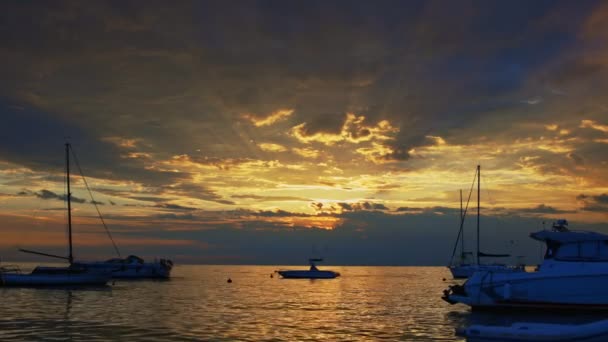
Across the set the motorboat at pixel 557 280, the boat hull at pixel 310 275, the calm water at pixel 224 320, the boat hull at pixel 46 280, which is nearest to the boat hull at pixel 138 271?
the boat hull at pixel 46 280

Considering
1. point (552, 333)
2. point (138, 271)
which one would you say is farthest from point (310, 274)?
point (552, 333)

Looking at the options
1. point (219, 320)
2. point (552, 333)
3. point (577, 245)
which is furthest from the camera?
point (577, 245)

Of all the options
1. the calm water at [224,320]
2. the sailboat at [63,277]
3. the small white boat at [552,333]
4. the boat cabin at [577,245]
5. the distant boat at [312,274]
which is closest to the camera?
the small white boat at [552,333]

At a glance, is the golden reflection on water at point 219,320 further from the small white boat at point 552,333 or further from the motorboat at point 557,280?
the small white boat at point 552,333

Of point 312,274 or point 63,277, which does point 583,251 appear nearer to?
point 63,277

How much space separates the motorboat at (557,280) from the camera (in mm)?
39562

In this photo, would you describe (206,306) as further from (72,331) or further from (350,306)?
(72,331)

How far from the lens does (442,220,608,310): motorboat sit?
39.6 meters

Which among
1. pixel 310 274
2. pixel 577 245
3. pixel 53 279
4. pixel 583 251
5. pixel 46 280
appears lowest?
pixel 310 274

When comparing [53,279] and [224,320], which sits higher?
[224,320]

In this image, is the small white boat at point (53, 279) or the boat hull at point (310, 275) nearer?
the small white boat at point (53, 279)

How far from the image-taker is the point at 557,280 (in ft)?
132

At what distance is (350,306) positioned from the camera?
53000 millimetres

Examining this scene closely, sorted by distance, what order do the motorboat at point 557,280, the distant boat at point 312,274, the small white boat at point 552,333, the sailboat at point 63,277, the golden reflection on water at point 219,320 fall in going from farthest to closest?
1. the distant boat at point 312,274
2. the sailboat at point 63,277
3. the motorboat at point 557,280
4. the golden reflection on water at point 219,320
5. the small white boat at point 552,333
